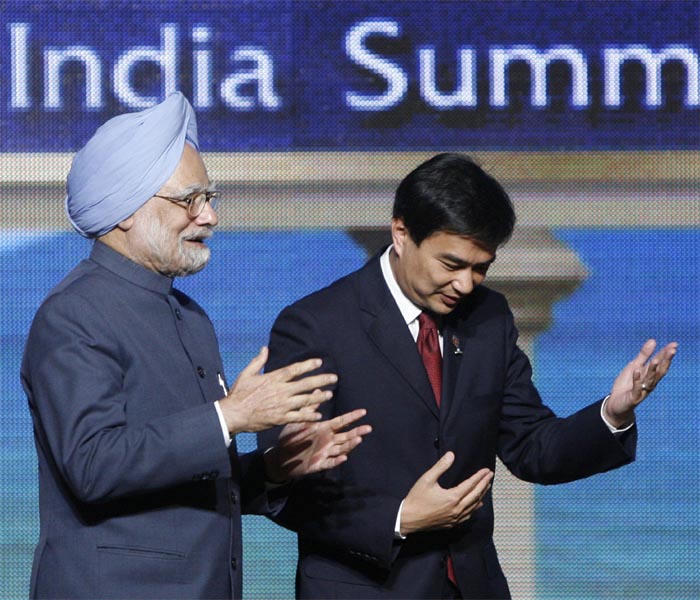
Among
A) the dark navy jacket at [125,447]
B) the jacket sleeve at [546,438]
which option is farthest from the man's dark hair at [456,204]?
the dark navy jacket at [125,447]

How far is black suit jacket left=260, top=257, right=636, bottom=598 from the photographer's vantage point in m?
2.32

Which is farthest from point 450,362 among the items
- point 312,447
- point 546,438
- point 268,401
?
point 268,401

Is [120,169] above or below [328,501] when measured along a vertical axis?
above

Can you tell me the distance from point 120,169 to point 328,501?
72 centimetres

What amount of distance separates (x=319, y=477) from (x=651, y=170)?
1580 millimetres

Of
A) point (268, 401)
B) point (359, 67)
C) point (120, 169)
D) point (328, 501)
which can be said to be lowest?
point (328, 501)

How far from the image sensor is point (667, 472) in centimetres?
348

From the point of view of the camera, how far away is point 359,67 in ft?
Result: 11.2

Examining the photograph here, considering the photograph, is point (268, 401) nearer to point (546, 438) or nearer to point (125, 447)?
point (125, 447)

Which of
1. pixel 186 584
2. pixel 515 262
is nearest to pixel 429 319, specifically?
pixel 186 584

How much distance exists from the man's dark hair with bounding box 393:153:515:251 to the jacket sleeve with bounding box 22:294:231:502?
62 centimetres

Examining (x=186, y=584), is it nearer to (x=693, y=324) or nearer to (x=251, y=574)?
(x=251, y=574)

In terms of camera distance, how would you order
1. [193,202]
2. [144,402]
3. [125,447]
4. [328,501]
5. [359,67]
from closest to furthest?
[125,447] < [144,402] < [193,202] < [328,501] < [359,67]

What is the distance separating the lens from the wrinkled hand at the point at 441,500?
86.4 inches
